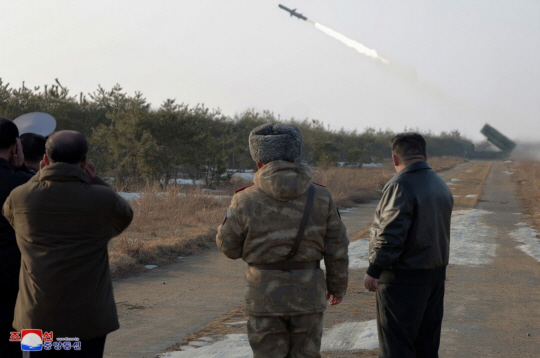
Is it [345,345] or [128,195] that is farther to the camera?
[128,195]

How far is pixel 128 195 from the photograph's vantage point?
1847 centimetres

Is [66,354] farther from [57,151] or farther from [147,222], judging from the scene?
[147,222]

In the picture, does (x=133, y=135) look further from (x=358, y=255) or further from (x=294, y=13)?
(x=358, y=255)

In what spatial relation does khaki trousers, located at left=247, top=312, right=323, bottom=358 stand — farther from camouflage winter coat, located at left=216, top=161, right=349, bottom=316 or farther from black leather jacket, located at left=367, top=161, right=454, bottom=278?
black leather jacket, located at left=367, top=161, right=454, bottom=278

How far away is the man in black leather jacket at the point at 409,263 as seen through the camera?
4.52 meters

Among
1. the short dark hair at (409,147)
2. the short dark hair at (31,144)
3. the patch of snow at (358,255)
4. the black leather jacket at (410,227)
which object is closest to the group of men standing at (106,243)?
the short dark hair at (31,144)

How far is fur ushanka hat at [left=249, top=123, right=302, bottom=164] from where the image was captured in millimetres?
3883

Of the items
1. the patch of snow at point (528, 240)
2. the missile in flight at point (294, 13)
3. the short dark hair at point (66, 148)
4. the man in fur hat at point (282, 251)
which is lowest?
the patch of snow at point (528, 240)

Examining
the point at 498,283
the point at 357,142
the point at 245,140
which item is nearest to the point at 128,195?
the point at 498,283

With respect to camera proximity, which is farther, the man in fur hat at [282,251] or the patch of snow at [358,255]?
the patch of snow at [358,255]

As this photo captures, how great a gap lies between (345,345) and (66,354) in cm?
338

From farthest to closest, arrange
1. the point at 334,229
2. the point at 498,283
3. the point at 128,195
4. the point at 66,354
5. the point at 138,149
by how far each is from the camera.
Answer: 1. the point at 138,149
2. the point at 128,195
3. the point at 498,283
4. the point at 334,229
5. the point at 66,354
